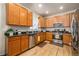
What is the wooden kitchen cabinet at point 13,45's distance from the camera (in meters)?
1.55

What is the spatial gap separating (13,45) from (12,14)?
1.91 feet

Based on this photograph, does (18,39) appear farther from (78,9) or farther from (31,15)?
(78,9)

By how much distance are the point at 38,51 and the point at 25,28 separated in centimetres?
52

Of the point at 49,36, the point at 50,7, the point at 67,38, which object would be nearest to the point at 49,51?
the point at 49,36

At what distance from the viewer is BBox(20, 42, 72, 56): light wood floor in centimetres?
156

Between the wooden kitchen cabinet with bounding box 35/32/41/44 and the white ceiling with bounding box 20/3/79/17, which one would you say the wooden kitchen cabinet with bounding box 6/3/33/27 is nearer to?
the white ceiling with bounding box 20/3/79/17

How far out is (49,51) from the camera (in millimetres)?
1616

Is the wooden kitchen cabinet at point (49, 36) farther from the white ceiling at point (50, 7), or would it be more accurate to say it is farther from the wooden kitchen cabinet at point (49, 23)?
the white ceiling at point (50, 7)

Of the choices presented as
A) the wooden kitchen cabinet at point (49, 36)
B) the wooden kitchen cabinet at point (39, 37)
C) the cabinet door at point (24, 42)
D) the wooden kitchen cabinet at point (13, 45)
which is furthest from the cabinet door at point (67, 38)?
the wooden kitchen cabinet at point (13, 45)

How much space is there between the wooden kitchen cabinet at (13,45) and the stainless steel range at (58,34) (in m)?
0.74

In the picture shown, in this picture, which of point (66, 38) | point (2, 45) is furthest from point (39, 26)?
point (2, 45)

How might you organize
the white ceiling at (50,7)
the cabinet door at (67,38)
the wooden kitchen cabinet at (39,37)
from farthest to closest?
the wooden kitchen cabinet at (39,37) → the cabinet door at (67,38) → the white ceiling at (50,7)

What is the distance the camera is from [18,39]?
1723 millimetres

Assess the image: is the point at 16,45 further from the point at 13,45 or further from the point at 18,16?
the point at 18,16
